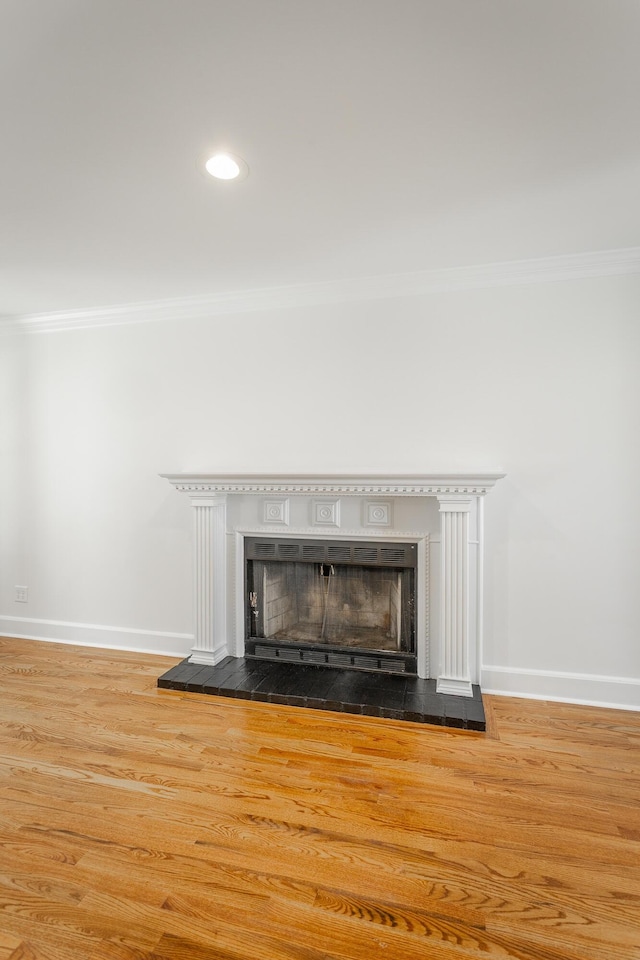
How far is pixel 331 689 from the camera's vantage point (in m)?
2.84

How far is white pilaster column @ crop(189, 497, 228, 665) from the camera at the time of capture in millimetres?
3178

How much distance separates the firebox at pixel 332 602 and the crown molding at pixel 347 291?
1.55m

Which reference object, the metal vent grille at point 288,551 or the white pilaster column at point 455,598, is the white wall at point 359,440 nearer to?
the white pilaster column at point 455,598

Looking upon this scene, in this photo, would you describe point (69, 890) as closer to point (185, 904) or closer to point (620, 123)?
point (185, 904)

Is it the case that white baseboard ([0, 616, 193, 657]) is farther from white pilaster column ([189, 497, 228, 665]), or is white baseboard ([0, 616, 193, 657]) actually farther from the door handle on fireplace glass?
the door handle on fireplace glass

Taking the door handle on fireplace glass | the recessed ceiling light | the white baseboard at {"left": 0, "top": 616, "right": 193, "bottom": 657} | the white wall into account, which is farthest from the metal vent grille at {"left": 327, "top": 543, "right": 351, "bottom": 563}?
the recessed ceiling light

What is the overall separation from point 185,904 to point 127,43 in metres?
2.48

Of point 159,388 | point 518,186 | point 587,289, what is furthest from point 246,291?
point 587,289

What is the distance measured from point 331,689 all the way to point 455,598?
2.89ft

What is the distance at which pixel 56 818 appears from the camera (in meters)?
1.85

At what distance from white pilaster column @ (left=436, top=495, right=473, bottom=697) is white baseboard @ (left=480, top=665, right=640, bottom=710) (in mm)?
236

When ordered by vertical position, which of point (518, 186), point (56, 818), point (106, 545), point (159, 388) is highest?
point (518, 186)

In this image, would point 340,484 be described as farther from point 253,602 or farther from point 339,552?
point 253,602

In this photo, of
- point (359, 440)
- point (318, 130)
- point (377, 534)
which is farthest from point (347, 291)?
point (377, 534)
